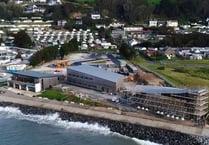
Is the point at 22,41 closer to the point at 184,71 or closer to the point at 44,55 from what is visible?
the point at 44,55

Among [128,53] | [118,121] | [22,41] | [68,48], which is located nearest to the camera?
[118,121]

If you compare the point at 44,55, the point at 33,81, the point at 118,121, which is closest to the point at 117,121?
the point at 118,121

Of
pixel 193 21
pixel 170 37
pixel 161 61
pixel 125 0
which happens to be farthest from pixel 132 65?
pixel 125 0

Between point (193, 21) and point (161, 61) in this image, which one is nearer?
point (161, 61)

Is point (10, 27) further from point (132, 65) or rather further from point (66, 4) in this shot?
point (132, 65)

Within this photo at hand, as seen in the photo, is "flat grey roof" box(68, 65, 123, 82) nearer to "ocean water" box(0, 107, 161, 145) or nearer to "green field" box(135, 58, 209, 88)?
"green field" box(135, 58, 209, 88)

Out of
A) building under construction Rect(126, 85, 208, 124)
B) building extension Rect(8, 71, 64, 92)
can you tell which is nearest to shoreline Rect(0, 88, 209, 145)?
building under construction Rect(126, 85, 208, 124)

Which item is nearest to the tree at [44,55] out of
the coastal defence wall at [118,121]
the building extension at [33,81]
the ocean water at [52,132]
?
the building extension at [33,81]
